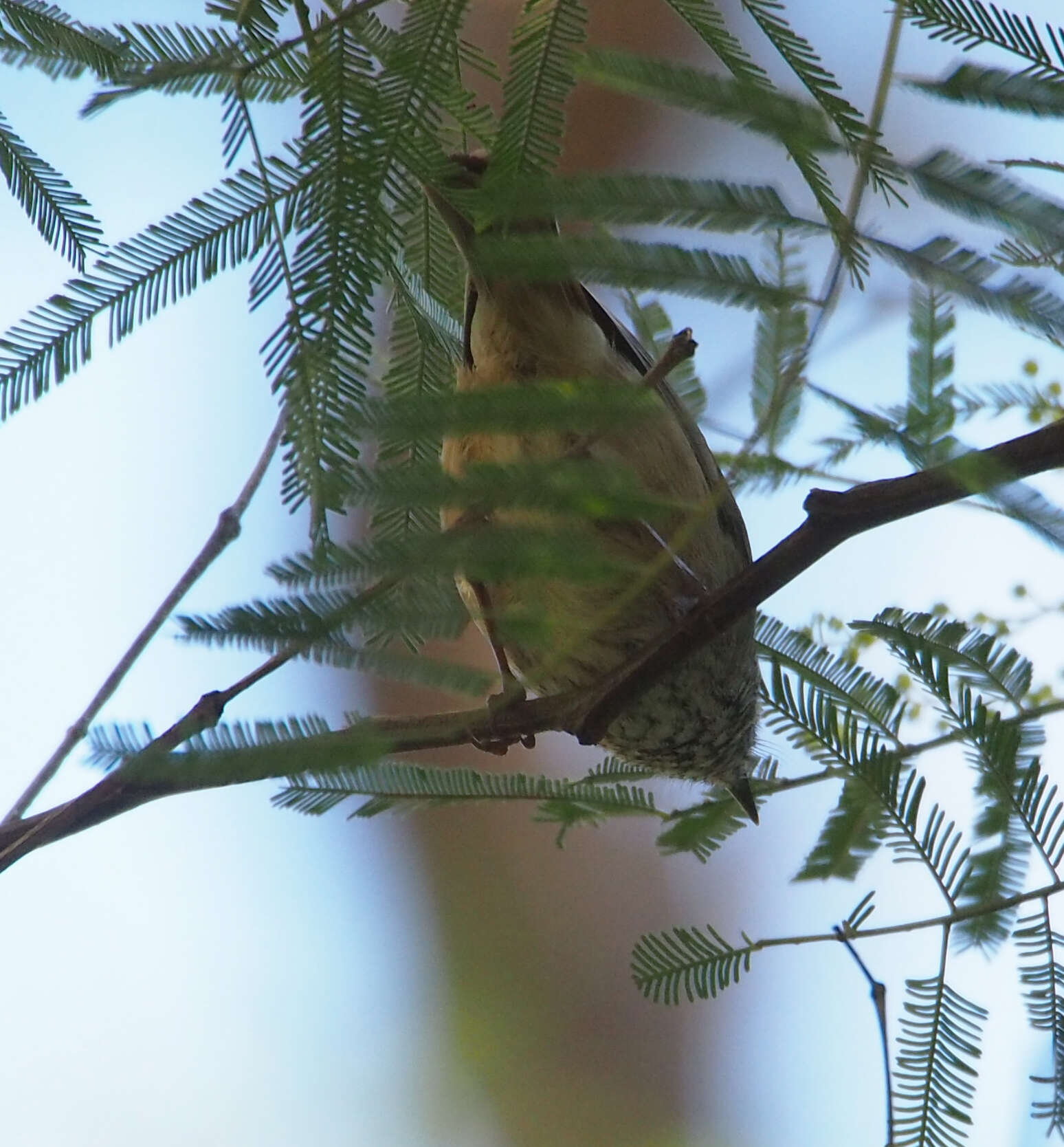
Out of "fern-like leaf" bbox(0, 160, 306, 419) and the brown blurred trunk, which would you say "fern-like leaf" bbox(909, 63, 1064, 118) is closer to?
"fern-like leaf" bbox(0, 160, 306, 419)

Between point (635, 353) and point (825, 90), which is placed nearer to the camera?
point (825, 90)

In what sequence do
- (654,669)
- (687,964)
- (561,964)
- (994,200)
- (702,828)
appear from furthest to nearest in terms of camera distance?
(561,964) < (702,828) < (687,964) < (654,669) < (994,200)

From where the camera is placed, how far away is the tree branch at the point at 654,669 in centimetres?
106

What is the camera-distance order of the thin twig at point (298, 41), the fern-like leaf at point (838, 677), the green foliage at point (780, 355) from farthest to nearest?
the fern-like leaf at point (838, 677), the thin twig at point (298, 41), the green foliage at point (780, 355)

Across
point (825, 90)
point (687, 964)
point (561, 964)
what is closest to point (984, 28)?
point (825, 90)

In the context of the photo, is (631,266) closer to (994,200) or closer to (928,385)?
(994,200)

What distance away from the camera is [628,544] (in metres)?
1.51

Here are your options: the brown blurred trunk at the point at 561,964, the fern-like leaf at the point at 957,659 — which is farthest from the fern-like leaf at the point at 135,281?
the brown blurred trunk at the point at 561,964

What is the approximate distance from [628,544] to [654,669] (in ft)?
0.51

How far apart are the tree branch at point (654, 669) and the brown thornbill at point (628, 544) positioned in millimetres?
72

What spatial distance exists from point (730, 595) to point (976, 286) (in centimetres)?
46

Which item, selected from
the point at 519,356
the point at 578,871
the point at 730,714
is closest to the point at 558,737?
the point at 578,871

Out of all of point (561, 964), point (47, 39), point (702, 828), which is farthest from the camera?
point (561, 964)

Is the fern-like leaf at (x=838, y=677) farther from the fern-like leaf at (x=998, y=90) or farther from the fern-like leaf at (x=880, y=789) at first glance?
the fern-like leaf at (x=998, y=90)
